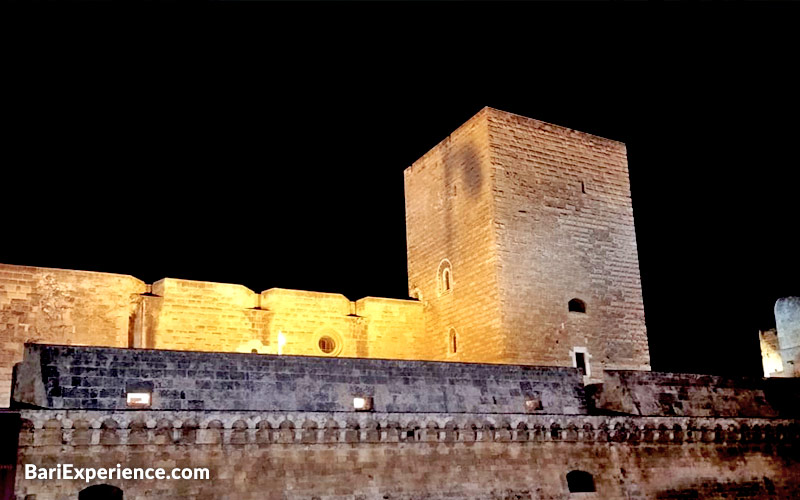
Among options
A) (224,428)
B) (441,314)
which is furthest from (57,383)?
(441,314)

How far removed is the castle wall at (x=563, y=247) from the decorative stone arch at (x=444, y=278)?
229 centimetres

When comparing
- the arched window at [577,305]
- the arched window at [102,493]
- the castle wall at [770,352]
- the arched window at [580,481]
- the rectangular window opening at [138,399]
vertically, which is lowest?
the arched window at [580,481]

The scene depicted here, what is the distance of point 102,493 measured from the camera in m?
10.5

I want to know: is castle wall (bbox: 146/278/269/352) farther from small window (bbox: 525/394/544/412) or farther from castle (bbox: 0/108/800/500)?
small window (bbox: 525/394/544/412)

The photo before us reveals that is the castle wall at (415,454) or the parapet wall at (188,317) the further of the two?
the parapet wall at (188,317)

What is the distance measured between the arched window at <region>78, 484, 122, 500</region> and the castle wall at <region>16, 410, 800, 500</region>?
0.57 feet

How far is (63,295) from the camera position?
1728 centimetres

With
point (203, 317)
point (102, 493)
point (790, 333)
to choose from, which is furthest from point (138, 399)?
point (790, 333)

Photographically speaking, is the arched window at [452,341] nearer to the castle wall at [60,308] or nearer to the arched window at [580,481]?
the arched window at [580,481]

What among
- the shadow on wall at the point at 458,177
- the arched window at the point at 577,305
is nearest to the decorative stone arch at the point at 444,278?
the shadow on wall at the point at 458,177

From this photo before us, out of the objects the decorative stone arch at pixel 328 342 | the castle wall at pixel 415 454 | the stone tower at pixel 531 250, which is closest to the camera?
the castle wall at pixel 415 454

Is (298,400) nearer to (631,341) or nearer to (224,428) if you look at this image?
(224,428)

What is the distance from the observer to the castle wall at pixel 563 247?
61.7 feet

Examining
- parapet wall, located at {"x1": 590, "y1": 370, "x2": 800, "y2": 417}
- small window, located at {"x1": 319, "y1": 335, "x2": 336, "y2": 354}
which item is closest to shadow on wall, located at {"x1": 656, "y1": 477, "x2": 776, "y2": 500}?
parapet wall, located at {"x1": 590, "y1": 370, "x2": 800, "y2": 417}
